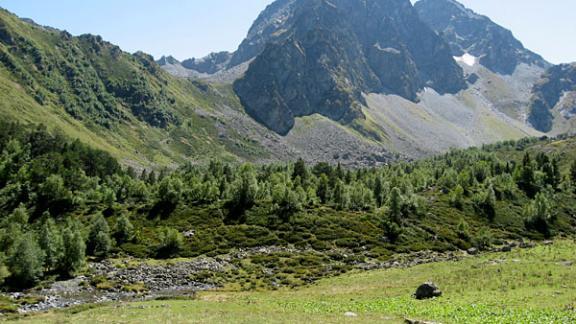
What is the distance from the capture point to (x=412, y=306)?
1577 inches

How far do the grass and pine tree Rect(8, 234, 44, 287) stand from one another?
30.4 metres

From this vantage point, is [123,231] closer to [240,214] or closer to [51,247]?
[51,247]

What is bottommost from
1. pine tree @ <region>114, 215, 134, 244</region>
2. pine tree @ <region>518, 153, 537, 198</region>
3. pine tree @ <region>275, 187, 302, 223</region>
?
pine tree @ <region>114, 215, 134, 244</region>

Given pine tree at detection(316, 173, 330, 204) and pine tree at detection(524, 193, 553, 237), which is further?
pine tree at detection(316, 173, 330, 204)

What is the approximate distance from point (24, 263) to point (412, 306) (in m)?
63.0

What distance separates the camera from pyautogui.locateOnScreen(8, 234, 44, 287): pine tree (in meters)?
71.6

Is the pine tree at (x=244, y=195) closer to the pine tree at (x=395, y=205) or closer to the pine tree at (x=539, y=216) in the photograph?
the pine tree at (x=395, y=205)

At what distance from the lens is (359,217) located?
124m

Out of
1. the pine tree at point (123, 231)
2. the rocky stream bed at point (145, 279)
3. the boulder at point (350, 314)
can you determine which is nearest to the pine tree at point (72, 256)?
the rocky stream bed at point (145, 279)

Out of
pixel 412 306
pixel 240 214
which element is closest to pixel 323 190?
pixel 240 214

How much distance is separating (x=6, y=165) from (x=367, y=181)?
129 m

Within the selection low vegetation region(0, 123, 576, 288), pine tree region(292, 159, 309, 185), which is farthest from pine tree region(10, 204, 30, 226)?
pine tree region(292, 159, 309, 185)

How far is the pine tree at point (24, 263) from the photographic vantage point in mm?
71625

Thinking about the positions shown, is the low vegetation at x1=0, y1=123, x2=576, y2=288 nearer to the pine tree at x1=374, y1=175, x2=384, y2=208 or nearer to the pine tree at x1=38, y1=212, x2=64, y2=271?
the pine tree at x1=38, y1=212, x2=64, y2=271
